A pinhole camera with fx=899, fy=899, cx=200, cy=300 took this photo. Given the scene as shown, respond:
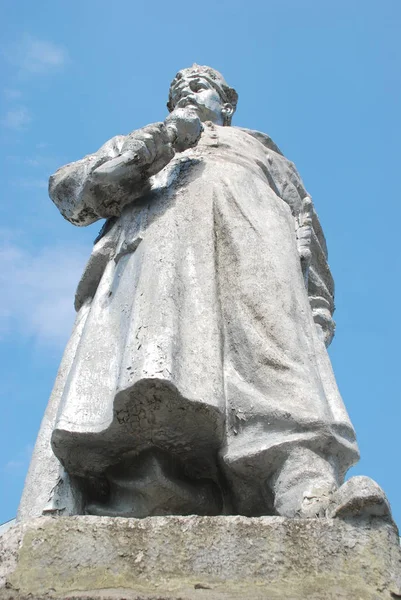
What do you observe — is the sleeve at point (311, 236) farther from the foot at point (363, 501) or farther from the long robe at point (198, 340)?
the foot at point (363, 501)

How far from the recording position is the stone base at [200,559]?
9.35 ft

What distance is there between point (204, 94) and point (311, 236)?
1.67m

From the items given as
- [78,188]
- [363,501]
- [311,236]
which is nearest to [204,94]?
[311,236]

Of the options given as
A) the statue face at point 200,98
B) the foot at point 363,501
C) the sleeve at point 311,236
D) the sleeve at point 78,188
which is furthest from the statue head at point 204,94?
the foot at point 363,501

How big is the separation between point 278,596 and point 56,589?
0.71m

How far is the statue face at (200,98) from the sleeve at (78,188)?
1411 mm

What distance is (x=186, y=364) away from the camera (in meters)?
3.80

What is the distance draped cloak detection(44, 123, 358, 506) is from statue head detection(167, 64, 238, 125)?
54.9 inches

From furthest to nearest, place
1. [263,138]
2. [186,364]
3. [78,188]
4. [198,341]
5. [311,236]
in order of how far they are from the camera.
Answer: [263,138] < [311,236] < [78,188] < [198,341] < [186,364]

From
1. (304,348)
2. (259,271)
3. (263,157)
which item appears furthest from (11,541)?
(263,157)

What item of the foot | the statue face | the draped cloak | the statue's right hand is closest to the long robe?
the draped cloak

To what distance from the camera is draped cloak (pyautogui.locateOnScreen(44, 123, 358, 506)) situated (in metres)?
3.64

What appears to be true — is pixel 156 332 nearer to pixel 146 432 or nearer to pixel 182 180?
pixel 146 432

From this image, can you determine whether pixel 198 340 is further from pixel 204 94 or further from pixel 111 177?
pixel 204 94
